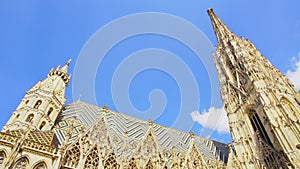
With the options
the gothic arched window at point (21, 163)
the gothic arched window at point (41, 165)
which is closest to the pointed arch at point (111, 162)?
the gothic arched window at point (41, 165)

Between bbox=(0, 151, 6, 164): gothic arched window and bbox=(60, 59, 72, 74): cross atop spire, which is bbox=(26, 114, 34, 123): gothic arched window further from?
bbox=(60, 59, 72, 74): cross atop spire

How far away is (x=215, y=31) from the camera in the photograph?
116 feet

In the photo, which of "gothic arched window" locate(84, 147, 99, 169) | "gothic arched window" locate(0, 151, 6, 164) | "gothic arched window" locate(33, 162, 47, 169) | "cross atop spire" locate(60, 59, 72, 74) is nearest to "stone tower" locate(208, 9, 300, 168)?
"gothic arched window" locate(84, 147, 99, 169)

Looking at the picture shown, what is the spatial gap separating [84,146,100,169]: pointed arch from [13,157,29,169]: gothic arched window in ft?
10.8

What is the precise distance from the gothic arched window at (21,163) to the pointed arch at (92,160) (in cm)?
330

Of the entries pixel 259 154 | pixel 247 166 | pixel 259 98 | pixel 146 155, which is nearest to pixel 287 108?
pixel 259 98

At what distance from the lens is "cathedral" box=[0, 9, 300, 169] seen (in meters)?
13.1

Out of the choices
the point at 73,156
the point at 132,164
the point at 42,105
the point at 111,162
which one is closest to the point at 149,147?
the point at 132,164

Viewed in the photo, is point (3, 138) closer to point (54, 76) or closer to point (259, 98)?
point (54, 76)

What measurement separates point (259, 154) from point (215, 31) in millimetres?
21635

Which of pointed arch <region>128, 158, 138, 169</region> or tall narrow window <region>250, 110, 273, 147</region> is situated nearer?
pointed arch <region>128, 158, 138, 169</region>

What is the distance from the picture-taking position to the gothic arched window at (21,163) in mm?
11516

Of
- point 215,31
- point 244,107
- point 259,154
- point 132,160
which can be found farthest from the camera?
point 215,31

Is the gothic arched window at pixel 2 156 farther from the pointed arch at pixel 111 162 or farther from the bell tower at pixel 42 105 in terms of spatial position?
the pointed arch at pixel 111 162
